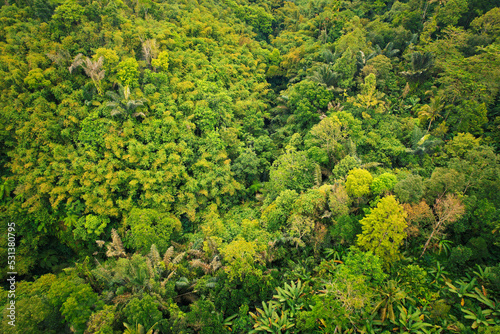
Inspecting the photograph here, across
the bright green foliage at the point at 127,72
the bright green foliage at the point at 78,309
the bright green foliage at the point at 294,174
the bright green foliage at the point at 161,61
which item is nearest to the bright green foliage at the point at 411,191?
the bright green foliage at the point at 294,174

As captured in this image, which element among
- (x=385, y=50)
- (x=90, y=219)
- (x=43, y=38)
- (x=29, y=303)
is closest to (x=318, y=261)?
(x=29, y=303)

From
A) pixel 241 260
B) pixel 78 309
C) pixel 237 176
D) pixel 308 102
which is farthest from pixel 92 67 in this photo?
pixel 308 102

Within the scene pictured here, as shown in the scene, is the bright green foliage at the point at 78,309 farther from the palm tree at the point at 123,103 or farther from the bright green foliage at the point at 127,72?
the bright green foliage at the point at 127,72

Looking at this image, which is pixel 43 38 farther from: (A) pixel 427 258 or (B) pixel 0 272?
(A) pixel 427 258

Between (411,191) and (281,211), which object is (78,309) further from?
(411,191)

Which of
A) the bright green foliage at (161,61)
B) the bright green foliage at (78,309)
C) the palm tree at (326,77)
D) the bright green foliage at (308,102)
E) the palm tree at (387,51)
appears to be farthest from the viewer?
the palm tree at (387,51)
